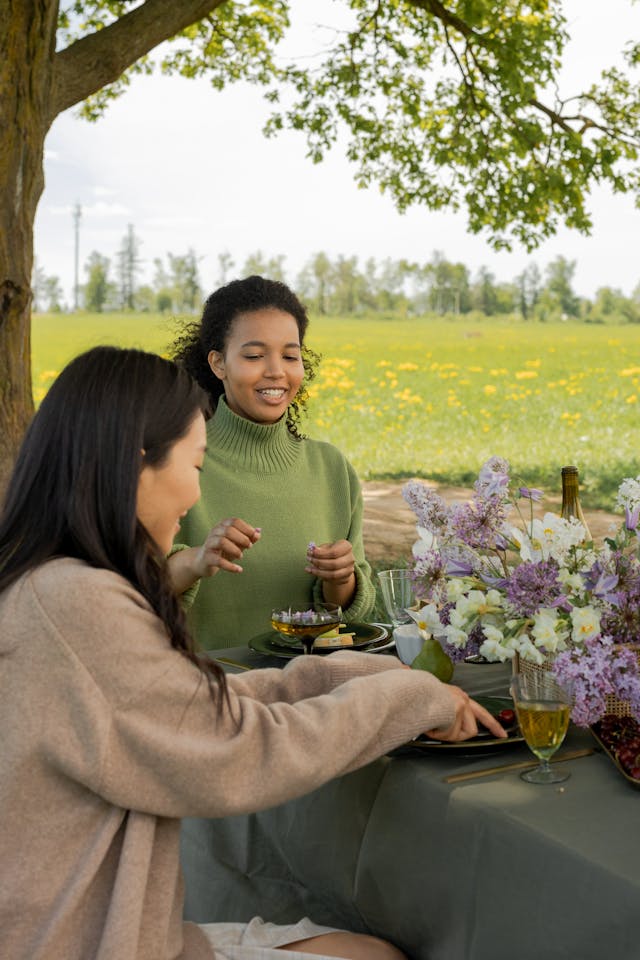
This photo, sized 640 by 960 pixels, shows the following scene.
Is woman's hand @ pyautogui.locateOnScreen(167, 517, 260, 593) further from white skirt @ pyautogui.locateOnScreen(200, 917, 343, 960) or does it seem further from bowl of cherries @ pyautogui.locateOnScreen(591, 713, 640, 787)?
bowl of cherries @ pyautogui.locateOnScreen(591, 713, 640, 787)

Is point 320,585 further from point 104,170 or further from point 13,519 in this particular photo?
point 104,170

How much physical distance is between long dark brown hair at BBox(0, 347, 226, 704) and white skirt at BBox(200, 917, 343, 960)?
0.46 m

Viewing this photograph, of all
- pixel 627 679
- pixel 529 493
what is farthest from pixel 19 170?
pixel 627 679

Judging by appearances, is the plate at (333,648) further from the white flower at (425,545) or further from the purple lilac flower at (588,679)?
the purple lilac flower at (588,679)

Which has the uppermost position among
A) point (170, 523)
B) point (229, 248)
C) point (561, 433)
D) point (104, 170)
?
point (104, 170)

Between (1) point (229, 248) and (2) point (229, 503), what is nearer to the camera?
(2) point (229, 503)

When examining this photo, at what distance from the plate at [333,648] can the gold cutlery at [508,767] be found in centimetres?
79

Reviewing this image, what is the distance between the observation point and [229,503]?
325 cm

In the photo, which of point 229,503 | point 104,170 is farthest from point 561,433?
point 104,170

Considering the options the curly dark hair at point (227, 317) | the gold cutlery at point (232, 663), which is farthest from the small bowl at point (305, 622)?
the curly dark hair at point (227, 317)

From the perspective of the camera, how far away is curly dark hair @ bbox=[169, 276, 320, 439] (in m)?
3.29

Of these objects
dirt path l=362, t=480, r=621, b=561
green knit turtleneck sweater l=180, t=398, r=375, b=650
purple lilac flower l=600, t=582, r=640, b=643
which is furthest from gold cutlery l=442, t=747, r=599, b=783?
dirt path l=362, t=480, r=621, b=561

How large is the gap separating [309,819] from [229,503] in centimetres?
147

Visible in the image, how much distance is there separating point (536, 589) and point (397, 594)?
78cm
